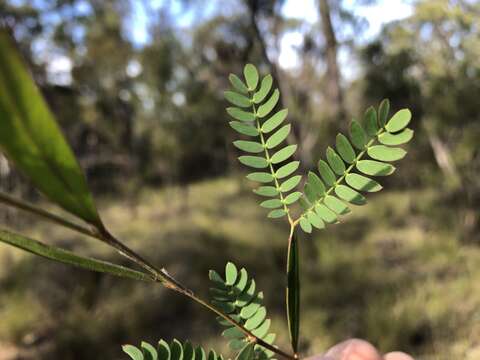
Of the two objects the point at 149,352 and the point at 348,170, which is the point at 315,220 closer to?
the point at 348,170

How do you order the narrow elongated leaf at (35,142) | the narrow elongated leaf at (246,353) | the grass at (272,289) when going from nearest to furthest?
1. the narrow elongated leaf at (35,142)
2. the narrow elongated leaf at (246,353)
3. the grass at (272,289)

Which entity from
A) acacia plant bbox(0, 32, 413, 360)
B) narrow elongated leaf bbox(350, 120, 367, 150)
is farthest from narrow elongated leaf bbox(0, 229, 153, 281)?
narrow elongated leaf bbox(350, 120, 367, 150)

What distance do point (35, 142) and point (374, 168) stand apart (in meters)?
0.27

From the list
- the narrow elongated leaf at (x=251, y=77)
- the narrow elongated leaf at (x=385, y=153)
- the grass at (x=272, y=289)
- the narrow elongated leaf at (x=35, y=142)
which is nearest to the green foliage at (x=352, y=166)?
the narrow elongated leaf at (x=385, y=153)

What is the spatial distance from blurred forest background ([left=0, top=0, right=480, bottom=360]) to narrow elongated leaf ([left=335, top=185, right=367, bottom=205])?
6.99ft

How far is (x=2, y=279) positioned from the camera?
10.8ft

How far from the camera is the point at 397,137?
0.37 metres

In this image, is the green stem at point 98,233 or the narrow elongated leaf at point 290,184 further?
the narrow elongated leaf at point 290,184

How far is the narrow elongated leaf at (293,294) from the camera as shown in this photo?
0.35 metres

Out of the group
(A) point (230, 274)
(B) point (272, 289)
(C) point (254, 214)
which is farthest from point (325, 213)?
(C) point (254, 214)

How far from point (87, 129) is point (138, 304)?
578cm

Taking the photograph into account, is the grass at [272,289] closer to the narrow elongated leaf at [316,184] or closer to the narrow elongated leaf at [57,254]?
the narrow elongated leaf at [316,184]

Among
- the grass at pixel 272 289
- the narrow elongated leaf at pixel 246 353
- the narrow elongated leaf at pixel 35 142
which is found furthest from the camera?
the grass at pixel 272 289

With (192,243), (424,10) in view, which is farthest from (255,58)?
(192,243)
